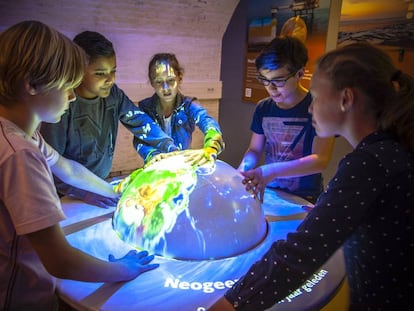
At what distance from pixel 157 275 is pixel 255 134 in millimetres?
1250

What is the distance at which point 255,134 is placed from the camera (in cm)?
228

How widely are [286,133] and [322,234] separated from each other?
130 cm

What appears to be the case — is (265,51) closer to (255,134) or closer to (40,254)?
(255,134)

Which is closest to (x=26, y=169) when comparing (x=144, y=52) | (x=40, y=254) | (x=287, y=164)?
(x=40, y=254)

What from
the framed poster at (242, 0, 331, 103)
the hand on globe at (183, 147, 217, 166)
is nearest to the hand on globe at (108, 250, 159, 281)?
the hand on globe at (183, 147, 217, 166)

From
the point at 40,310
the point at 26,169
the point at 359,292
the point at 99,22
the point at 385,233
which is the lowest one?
the point at 40,310

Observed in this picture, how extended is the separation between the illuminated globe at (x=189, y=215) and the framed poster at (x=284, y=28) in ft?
7.62

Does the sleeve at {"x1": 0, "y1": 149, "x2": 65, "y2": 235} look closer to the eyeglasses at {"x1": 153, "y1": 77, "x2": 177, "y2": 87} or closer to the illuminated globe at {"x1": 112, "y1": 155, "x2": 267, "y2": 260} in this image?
the illuminated globe at {"x1": 112, "y1": 155, "x2": 267, "y2": 260}

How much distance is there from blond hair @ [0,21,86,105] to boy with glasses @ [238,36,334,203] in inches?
38.9

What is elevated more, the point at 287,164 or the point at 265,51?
the point at 265,51

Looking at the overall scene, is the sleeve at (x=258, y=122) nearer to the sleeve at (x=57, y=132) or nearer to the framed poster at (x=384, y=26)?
the sleeve at (x=57, y=132)

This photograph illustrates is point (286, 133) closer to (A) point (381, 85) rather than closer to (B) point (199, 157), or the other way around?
(B) point (199, 157)

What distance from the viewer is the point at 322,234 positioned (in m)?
0.87

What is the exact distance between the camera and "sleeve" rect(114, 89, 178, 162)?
2.07 m
